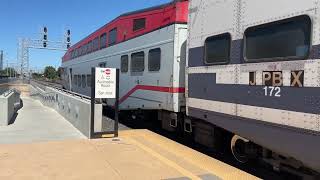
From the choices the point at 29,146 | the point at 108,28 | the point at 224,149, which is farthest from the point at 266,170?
the point at 108,28

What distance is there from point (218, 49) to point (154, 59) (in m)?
3.41

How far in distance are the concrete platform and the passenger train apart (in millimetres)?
588

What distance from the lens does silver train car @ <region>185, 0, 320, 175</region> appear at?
542 centimetres

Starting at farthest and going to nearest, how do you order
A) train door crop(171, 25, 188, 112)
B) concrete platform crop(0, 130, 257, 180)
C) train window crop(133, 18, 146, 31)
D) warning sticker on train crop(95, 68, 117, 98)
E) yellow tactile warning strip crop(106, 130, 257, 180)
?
train window crop(133, 18, 146, 31) → warning sticker on train crop(95, 68, 117, 98) → train door crop(171, 25, 188, 112) → yellow tactile warning strip crop(106, 130, 257, 180) → concrete platform crop(0, 130, 257, 180)

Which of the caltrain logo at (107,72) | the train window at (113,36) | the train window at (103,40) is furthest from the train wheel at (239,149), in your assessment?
the train window at (103,40)

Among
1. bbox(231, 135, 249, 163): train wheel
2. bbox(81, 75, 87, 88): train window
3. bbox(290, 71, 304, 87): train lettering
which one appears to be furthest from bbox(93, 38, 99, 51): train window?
bbox(290, 71, 304, 87): train lettering

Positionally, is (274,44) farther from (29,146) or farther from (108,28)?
(108,28)

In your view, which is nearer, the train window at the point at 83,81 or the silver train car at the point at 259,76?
the silver train car at the point at 259,76

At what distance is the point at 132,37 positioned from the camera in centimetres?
1259

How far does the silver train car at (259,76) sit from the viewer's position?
542 centimetres

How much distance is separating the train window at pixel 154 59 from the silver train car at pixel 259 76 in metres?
1.87

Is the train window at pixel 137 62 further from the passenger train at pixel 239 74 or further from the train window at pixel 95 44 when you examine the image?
the train window at pixel 95 44

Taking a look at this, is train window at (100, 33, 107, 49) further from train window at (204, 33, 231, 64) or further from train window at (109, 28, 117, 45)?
train window at (204, 33, 231, 64)

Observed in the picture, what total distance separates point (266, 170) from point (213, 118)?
1304mm
